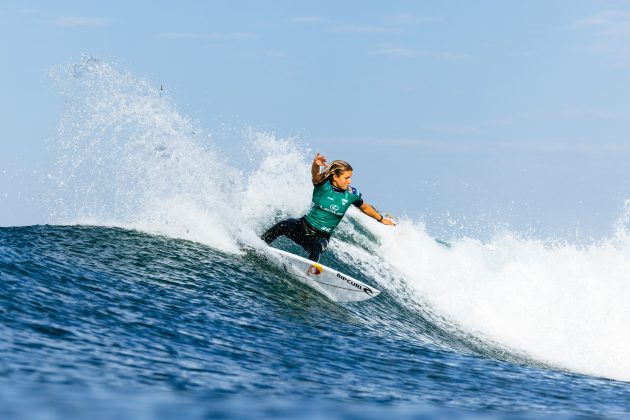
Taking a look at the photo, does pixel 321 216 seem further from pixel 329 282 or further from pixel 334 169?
pixel 329 282

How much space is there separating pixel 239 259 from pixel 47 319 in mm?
5256

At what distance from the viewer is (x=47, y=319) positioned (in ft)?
23.1

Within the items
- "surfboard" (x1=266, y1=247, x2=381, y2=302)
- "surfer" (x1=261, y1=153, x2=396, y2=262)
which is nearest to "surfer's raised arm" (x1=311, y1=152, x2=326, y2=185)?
"surfer" (x1=261, y1=153, x2=396, y2=262)

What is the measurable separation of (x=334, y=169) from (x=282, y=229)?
1.40 m

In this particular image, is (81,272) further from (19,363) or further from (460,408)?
(460,408)

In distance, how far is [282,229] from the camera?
39.7ft

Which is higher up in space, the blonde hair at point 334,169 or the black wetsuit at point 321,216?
the blonde hair at point 334,169

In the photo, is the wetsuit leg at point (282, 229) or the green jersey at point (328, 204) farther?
the wetsuit leg at point (282, 229)

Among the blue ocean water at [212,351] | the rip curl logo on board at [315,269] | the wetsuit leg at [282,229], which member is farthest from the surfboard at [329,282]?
the wetsuit leg at [282,229]

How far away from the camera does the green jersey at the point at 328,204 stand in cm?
1162

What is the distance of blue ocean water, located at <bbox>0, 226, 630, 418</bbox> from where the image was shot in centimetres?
509

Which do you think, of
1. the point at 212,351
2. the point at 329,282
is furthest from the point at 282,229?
the point at 212,351

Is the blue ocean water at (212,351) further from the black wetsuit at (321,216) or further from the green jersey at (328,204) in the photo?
the green jersey at (328,204)

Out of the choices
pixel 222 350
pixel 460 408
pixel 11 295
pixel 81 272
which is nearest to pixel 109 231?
pixel 81 272
